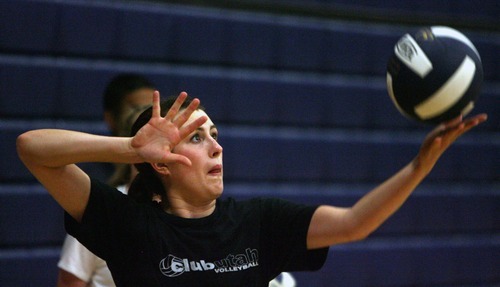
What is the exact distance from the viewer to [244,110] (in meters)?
3.68

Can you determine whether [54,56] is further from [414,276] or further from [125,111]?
[414,276]

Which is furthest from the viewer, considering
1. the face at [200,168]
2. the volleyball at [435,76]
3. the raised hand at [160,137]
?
the face at [200,168]

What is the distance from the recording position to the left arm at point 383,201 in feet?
5.52

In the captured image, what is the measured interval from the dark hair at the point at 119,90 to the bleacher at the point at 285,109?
28 cm

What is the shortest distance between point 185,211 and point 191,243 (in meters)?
0.12

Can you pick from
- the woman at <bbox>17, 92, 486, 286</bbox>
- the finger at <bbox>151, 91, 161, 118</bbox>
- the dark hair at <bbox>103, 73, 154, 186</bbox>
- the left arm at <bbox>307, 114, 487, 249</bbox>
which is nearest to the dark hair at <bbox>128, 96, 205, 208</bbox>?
the woman at <bbox>17, 92, 486, 286</bbox>

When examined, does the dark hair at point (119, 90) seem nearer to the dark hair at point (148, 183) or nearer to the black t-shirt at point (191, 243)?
the dark hair at point (148, 183)

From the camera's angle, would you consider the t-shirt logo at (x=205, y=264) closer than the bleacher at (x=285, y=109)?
Yes

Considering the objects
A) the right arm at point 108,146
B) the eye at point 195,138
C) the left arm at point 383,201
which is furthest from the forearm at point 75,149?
the left arm at point 383,201

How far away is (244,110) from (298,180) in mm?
478

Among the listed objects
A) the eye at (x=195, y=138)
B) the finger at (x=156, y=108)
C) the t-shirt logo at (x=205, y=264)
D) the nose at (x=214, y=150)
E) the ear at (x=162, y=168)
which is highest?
the finger at (x=156, y=108)

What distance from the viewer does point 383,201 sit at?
69.7 inches

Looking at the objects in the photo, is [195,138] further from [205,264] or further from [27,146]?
[27,146]

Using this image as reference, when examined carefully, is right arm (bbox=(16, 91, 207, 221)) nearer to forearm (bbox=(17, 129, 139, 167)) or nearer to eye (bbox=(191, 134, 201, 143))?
forearm (bbox=(17, 129, 139, 167))
